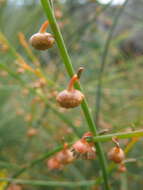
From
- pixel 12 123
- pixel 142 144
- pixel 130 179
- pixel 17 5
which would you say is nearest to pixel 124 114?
pixel 142 144

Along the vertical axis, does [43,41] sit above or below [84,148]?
above

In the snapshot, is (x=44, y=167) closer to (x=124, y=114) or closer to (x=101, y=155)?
(x=124, y=114)

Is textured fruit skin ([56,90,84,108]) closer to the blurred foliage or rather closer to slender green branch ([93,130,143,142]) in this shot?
slender green branch ([93,130,143,142])

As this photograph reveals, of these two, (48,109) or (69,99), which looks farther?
(48,109)

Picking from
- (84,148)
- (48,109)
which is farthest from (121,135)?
(48,109)

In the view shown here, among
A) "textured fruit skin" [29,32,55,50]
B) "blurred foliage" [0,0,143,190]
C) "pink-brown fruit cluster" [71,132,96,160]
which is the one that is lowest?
"pink-brown fruit cluster" [71,132,96,160]

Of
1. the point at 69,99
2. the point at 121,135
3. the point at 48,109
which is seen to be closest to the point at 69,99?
the point at 69,99

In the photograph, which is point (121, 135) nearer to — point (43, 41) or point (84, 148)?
point (84, 148)

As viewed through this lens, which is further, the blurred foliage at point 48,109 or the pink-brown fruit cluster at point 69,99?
the blurred foliage at point 48,109

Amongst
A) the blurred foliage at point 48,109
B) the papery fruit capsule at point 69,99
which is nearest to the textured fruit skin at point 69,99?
the papery fruit capsule at point 69,99

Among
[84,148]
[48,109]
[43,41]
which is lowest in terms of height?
[84,148]

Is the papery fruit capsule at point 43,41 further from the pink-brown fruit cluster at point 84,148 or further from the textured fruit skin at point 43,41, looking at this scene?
the pink-brown fruit cluster at point 84,148

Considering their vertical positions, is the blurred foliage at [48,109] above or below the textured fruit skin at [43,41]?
above

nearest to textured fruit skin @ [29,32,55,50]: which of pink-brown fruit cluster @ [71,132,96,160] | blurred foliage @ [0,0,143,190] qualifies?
pink-brown fruit cluster @ [71,132,96,160]
